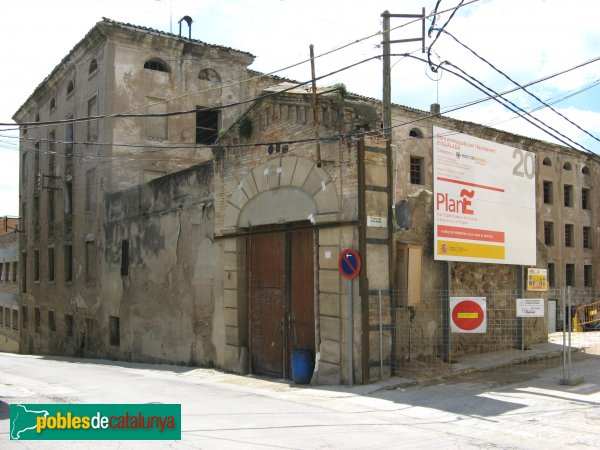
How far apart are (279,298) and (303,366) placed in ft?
6.11

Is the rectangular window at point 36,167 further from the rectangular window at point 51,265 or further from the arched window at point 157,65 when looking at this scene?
the arched window at point 157,65

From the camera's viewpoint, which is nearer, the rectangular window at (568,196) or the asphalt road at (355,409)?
the asphalt road at (355,409)

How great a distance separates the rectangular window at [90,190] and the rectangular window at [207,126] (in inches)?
183

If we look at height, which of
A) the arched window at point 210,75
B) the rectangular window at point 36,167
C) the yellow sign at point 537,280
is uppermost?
the arched window at point 210,75

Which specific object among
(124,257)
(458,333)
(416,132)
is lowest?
(458,333)

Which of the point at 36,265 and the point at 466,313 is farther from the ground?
the point at 36,265

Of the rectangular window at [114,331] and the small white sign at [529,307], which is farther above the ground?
the small white sign at [529,307]

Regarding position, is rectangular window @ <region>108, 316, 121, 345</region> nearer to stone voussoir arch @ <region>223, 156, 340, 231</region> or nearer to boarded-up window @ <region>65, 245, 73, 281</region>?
boarded-up window @ <region>65, 245, 73, 281</region>

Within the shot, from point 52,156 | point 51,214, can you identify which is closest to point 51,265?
point 51,214

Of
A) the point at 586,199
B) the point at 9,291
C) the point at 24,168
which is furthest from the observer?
the point at 9,291

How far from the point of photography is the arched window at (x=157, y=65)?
2578cm

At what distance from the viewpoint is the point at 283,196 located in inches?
543

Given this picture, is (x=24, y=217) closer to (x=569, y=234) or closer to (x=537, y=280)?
(x=537, y=280)

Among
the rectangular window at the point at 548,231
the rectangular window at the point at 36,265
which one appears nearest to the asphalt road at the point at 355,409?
the rectangular window at the point at 548,231
